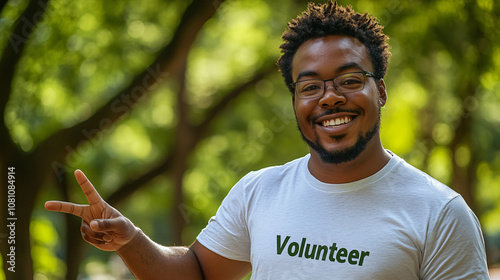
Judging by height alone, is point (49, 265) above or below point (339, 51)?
below

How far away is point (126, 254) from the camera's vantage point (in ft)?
7.96

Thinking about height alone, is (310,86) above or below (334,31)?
below

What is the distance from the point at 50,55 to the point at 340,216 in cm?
571

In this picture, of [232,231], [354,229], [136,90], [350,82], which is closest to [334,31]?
[350,82]

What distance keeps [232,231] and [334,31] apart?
36.0 inches

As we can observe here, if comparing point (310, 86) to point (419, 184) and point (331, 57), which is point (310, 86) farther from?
point (419, 184)

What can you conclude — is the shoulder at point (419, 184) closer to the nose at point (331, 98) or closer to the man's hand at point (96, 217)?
the nose at point (331, 98)

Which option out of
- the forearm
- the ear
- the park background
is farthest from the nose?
the park background

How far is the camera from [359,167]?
2.30 m

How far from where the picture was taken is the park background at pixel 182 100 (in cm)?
649

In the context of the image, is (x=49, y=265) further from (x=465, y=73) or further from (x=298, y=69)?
(x=298, y=69)

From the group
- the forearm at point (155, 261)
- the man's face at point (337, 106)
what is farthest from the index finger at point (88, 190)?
the man's face at point (337, 106)

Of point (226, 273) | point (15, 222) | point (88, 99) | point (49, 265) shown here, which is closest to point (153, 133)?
point (88, 99)

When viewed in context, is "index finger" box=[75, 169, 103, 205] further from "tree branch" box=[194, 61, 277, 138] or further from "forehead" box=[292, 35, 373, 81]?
"tree branch" box=[194, 61, 277, 138]
